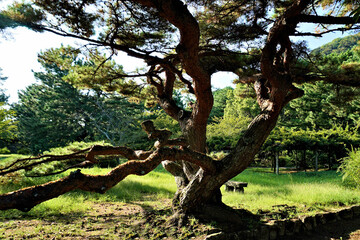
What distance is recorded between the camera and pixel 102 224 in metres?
3.43

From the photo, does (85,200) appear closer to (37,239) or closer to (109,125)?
(37,239)

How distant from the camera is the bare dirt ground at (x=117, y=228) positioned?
2.96 m

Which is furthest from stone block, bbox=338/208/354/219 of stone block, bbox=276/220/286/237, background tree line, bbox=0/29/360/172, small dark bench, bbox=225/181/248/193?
background tree line, bbox=0/29/360/172

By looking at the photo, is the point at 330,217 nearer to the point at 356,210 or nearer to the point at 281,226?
the point at 356,210

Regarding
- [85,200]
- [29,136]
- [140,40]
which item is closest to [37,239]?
[85,200]

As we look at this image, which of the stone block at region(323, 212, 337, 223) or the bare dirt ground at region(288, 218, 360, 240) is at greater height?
the stone block at region(323, 212, 337, 223)

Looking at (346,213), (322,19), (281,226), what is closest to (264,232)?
(281,226)

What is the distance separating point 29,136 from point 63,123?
161 inches

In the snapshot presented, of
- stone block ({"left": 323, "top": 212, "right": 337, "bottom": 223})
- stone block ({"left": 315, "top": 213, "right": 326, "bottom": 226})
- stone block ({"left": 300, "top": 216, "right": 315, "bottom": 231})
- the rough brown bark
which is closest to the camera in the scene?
the rough brown bark

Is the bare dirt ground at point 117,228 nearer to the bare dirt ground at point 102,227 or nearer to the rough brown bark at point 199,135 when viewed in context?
the bare dirt ground at point 102,227

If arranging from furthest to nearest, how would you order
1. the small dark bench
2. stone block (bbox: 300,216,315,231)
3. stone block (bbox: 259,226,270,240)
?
the small dark bench
stone block (bbox: 300,216,315,231)
stone block (bbox: 259,226,270,240)

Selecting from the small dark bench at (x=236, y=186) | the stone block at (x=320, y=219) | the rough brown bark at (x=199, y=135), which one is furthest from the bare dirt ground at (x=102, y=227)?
the small dark bench at (x=236, y=186)

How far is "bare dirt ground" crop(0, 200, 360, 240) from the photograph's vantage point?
2.96 m

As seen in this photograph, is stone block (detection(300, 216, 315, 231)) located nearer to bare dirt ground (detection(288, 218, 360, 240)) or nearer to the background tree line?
bare dirt ground (detection(288, 218, 360, 240))
